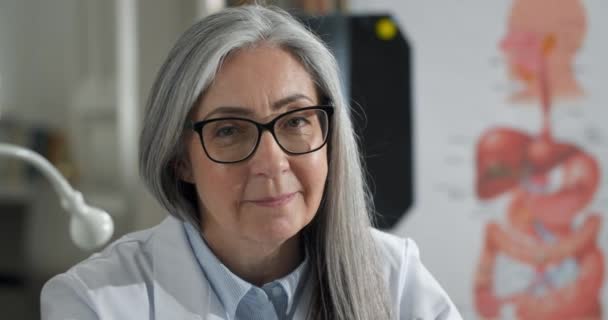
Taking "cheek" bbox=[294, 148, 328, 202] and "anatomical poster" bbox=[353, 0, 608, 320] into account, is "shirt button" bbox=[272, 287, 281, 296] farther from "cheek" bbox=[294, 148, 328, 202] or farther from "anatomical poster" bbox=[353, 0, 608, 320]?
"anatomical poster" bbox=[353, 0, 608, 320]

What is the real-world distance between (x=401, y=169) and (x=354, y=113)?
227mm

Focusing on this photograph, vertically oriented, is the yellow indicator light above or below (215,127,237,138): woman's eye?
above

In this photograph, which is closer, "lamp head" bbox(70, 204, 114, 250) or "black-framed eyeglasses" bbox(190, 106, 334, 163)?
"black-framed eyeglasses" bbox(190, 106, 334, 163)

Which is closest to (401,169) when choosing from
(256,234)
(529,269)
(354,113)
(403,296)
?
(354,113)

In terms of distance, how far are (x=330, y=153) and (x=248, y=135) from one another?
18 cm

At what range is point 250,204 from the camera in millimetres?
1177

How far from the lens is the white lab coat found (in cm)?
120

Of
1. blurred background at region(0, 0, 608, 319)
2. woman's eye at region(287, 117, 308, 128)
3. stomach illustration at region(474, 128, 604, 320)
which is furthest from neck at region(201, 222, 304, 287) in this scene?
stomach illustration at region(474, 128, 604, 320)

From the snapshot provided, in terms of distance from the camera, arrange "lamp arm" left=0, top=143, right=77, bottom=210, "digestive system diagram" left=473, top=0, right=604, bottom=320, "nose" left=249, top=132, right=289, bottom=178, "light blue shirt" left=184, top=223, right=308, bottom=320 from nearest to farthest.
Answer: "nose" left=249, top=132, right=289, bottom=178 → "light blue shirt" left=184, top=223, right=308, bottom=320 → "lamp arm" left=0, top=143, right=77, bottom=210 → "digestive system diagram" left=473, top=0, right=604, bottom=320

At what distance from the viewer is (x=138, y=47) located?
256 centimetres

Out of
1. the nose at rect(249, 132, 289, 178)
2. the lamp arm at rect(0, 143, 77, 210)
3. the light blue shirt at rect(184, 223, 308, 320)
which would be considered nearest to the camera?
the nose at rect(249, 132, 289, 178)

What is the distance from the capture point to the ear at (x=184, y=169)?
129 centimetres

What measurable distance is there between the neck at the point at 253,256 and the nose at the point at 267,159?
157 millimetres

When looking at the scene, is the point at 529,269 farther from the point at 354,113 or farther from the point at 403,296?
the point at 403,296
